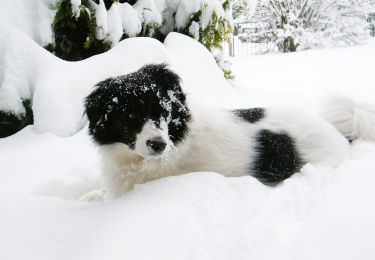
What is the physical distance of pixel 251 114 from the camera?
126 inches

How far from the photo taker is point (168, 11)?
6.15 metres

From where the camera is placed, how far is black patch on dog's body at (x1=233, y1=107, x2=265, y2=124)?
315cm

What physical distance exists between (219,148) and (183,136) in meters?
0.31

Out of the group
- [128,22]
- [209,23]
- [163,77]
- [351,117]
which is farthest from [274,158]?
[209,23]

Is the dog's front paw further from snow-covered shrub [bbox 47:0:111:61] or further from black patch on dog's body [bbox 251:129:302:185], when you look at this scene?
snow-covered shrub [bbox 47:0:111:61]

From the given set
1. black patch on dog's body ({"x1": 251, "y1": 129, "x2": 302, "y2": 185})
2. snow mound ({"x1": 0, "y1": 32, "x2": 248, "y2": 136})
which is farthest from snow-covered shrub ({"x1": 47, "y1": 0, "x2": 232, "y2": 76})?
black patch on dog's body ({"x1": 251, "y1": 129, "x2": 302, "y2": 185})

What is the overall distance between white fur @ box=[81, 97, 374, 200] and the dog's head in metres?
0.12

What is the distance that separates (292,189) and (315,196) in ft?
0.55

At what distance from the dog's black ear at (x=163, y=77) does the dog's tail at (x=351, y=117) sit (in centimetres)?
150

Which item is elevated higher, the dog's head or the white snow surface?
the dog's head

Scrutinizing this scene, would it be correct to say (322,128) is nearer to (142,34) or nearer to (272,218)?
(272,218)

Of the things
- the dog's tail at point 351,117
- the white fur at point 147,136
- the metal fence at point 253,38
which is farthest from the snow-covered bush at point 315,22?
the white fur at point 147,136

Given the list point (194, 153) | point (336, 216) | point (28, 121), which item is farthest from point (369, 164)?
point (28, 121)

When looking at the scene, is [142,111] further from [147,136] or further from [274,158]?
[274,158]
